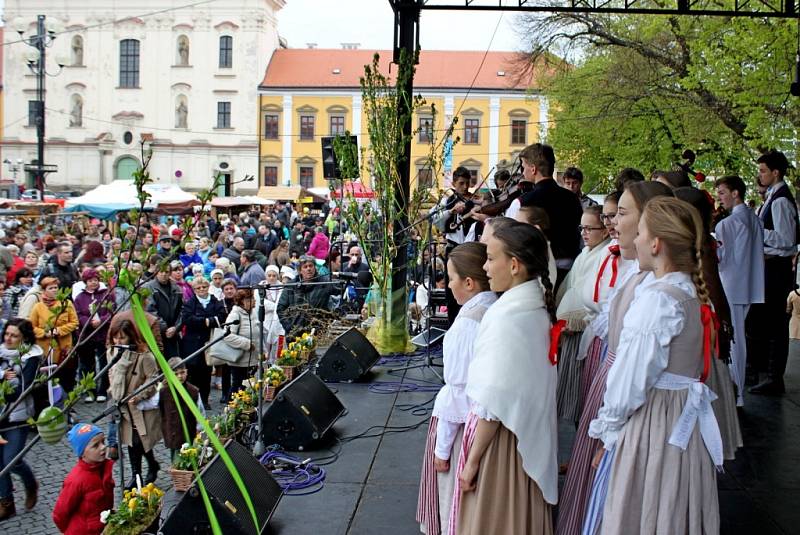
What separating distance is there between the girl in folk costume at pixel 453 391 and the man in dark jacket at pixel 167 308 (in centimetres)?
660

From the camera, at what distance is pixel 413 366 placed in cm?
866

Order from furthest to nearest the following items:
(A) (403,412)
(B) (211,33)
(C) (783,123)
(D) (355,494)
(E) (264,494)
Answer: (B) (211,33), (C) (783,123), (A) (403,412), (D) (355,494), (E) (264,494)

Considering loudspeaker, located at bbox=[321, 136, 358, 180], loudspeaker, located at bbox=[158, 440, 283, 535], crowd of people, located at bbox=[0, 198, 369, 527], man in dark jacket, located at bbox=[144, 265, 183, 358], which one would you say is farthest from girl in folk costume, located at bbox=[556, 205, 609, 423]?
man in dark jacket, located at bbox=[144, 265, 183, 358]

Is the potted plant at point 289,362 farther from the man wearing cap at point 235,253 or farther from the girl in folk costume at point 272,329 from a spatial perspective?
the man wearing cap at point 235,253

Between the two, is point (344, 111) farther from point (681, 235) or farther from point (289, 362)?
point (681, 235)

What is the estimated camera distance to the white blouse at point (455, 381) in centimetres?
374

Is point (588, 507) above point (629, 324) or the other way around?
the other way around

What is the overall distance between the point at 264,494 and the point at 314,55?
5704 centimetres

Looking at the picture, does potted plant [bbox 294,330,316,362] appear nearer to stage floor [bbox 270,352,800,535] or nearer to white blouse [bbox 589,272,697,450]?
stage floor [bbox 270,352,800,535]

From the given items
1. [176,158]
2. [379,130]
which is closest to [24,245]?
[379,130]

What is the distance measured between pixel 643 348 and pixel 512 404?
1.72ft

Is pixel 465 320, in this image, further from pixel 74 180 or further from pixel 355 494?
pixel 74 180

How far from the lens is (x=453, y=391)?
3.76 m

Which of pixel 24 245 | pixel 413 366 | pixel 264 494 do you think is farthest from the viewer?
pixel 24 245
